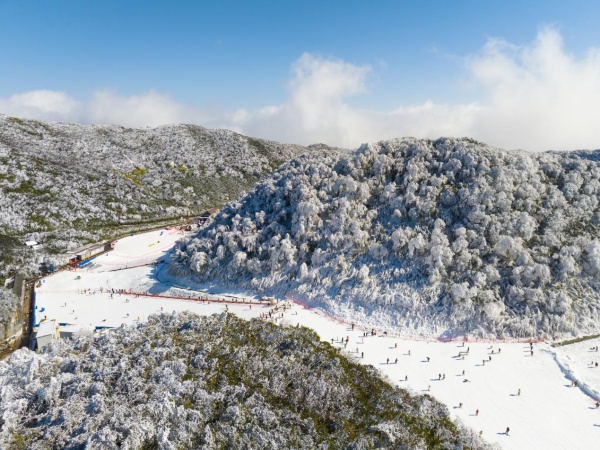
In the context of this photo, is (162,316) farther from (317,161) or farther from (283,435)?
(317,161)

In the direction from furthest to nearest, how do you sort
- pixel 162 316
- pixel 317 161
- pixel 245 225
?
pixel 317 161 → pixel 245 225 → pixel 162 316

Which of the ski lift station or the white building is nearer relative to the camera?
the white building

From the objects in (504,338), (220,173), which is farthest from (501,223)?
(220,173)

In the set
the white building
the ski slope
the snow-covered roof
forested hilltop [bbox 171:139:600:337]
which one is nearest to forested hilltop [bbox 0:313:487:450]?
the ski slope

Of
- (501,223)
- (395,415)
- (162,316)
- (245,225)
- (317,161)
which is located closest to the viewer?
(395,415)

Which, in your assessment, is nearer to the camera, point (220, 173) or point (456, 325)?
point (456, 325)

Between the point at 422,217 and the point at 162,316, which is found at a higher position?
the point at 422,217

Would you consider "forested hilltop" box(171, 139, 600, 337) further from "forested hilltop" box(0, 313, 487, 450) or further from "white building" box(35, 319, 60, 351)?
"white building" box(35, 319, 60, 351)
